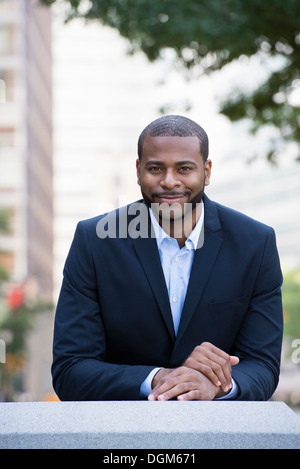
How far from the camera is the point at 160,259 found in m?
3.05

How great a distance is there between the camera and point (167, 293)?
2930 millimetres

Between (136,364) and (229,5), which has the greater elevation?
(229,5)

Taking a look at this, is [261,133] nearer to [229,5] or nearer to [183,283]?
[229,5]

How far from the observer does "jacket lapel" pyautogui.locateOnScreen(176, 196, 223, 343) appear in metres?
Result: 2.89

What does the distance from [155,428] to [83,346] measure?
1.05 meters

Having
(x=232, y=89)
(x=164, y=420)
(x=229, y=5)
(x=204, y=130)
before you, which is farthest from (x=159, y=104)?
(x=164, y=420)

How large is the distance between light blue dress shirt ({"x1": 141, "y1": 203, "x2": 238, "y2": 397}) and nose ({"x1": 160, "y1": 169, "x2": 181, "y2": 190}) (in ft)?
0.79

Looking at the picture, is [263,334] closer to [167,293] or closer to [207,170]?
[167,293]

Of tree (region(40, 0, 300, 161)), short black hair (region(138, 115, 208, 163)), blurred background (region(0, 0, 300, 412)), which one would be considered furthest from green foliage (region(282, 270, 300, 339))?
short black hair (region(138, 115, 208, 163))

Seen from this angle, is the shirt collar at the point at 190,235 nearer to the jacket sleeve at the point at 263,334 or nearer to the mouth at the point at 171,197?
the mouth at the point at 171,197

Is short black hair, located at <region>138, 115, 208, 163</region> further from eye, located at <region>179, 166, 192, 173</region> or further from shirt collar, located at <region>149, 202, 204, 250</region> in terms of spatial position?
shirt collar, located at <region>149, 202, 204, 250</region>

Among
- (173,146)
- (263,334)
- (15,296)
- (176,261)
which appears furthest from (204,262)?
(15,296)
